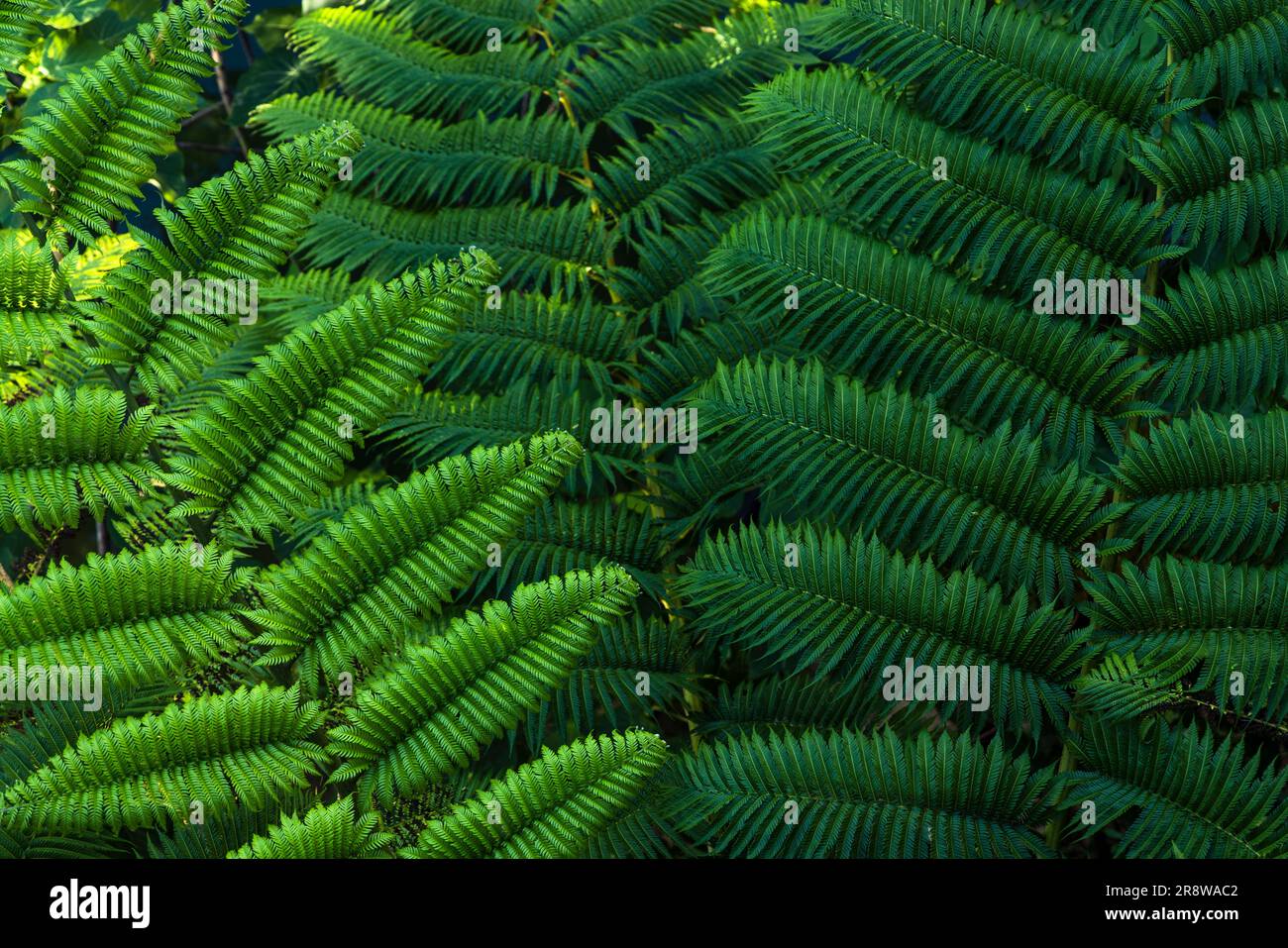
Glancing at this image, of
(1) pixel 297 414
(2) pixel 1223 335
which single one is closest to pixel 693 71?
(2) pixel 1223 335

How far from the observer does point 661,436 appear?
1.79 meters

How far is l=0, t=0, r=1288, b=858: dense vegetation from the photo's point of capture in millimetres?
1088

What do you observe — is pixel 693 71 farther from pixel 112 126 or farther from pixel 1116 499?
pixel 112 126

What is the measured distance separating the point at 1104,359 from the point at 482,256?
2.85ft

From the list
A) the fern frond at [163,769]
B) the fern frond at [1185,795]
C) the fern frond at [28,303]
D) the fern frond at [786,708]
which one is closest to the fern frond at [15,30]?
the fern frond at [28,303]

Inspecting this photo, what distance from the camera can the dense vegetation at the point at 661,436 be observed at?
1088 millimetres

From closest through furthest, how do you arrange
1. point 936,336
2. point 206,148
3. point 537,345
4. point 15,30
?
point 15,30, point 936,336, point 537,345, point 206,148

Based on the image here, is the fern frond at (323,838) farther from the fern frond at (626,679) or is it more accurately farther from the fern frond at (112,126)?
the fern frond at (112,126)

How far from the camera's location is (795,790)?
1.43 metres

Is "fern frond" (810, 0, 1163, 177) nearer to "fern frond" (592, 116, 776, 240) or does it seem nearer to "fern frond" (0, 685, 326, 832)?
"fern frond" (592, 116, 776, 240)

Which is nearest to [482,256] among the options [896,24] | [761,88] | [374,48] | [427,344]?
[427,344]

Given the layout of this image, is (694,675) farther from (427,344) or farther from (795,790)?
(427,344)

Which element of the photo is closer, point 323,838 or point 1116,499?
point 323,838


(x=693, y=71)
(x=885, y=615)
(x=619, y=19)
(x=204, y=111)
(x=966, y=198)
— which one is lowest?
(x=885, y=615)
